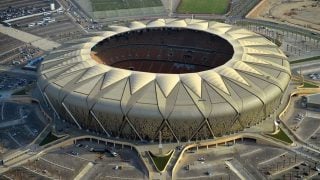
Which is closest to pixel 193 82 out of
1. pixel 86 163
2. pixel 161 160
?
pixel 161 160

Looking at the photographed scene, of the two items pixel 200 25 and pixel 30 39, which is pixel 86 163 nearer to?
pixel 200 25

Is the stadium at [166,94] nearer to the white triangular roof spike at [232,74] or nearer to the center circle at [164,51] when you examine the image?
the white triangular roof spike at [232,74]

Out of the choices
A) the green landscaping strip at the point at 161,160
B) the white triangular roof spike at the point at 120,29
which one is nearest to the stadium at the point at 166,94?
the green landscaping strip at the point at 161,160

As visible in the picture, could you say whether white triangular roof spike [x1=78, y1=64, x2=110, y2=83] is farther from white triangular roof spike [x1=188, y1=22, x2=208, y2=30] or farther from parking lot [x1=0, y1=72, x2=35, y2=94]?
white triangular roof spike [x1=188, y1=22, x2=208, y2=30]

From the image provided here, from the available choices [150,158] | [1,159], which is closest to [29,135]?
[1,159]

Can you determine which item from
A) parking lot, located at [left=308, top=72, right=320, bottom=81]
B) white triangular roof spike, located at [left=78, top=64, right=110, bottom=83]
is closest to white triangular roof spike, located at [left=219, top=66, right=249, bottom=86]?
white triangular roof spike, located at [left=78, top=64, right=110, bottom=83]
